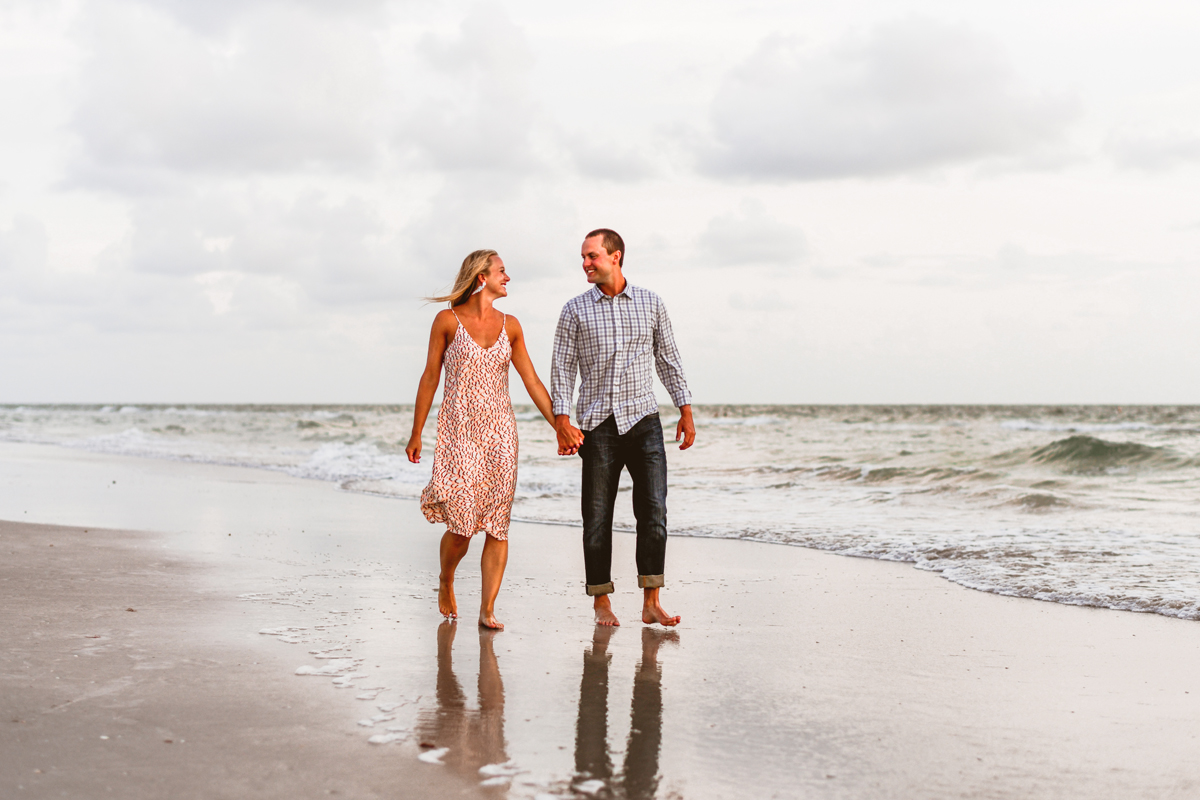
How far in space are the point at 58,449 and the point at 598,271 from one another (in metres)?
21.7

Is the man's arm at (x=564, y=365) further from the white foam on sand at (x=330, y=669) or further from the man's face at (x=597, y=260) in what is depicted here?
the white foam on sand at (x=330, y=669)

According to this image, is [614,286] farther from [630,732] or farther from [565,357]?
[630,732]

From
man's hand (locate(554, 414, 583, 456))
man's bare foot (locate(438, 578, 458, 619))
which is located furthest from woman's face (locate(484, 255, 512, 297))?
man's bare foot (locate(438, 578, 458, 619))

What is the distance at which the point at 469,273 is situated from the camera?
476 centimetres

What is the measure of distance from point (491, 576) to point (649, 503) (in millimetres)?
843

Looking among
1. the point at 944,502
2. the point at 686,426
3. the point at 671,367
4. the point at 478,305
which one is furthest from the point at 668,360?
the point at 944,502

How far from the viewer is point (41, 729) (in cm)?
304

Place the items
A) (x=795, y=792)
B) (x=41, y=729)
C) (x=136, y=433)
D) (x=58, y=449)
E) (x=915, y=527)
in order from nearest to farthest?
(x=795, y=792) → (x=41, y=729) → (x=915, y=527) → (x=58, y=449) → (x=136, y=433)

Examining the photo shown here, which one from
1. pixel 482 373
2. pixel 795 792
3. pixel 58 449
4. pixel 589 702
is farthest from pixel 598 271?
pixel 58 449

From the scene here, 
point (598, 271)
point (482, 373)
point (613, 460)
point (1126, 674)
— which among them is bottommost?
point (1126, 674)

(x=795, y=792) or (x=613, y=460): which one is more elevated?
(x=613, y=460)

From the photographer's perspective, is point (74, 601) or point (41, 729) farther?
point (74, 601)

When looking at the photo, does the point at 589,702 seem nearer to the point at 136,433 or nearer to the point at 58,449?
the point at 58,449

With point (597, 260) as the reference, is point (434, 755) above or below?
below
